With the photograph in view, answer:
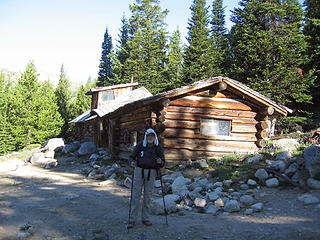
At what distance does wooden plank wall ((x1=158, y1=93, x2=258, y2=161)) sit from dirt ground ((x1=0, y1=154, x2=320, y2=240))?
4.02 meters

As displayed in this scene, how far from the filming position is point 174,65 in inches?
1426

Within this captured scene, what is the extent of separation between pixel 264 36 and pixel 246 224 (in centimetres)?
1970

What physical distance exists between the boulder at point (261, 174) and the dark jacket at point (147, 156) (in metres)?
4.05

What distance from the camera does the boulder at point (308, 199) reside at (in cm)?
566

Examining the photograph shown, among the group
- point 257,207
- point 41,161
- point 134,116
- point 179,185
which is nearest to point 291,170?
point 257,207

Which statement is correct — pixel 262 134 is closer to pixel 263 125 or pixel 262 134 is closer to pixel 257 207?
pixel 263 125

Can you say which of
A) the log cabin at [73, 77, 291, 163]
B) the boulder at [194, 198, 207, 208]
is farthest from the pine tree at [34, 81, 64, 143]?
the boulder at [194, 198, 207, 208]

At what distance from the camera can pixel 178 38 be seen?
136ft

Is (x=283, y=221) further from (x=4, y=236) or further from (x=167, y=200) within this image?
(x=4, y=236)

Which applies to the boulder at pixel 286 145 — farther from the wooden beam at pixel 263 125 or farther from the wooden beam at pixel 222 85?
the wooden beam at pixel 222 85

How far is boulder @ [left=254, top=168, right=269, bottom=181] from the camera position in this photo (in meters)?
7.78

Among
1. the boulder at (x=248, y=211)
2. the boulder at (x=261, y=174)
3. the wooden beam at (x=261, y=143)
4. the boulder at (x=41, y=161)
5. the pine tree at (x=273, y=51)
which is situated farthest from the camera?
the pine tree at (x=273, y=51)

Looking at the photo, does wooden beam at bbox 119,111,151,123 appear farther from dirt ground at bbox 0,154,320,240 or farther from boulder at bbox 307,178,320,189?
boulder at bbox 307,178,320,189

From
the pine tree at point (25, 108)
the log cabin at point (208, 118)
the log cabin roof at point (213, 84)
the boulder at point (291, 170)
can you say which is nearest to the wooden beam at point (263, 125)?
the log cabin at point (208, 118)
